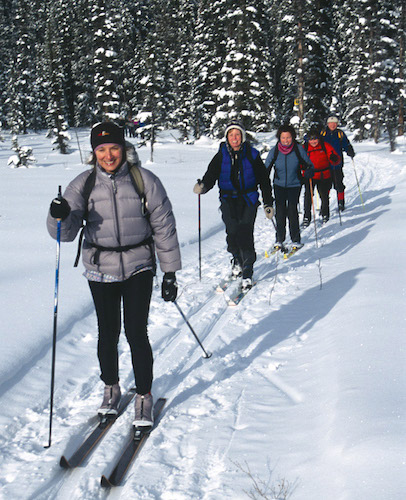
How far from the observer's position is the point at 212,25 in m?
38.4

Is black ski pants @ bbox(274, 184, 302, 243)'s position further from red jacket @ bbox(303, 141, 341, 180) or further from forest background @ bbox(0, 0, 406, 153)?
forest background @ bbox(0, 0, 406, 153)

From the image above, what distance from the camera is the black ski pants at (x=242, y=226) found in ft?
21.0

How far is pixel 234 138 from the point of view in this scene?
595 cm

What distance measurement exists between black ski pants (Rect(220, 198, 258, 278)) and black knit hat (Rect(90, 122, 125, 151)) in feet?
11.1

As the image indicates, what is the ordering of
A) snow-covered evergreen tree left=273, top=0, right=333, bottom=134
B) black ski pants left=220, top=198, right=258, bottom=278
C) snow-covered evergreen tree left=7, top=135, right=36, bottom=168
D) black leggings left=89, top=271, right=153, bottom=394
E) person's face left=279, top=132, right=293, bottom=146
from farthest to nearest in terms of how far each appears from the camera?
snow-covered evergreen tree left=273, top=0, right=333, bottom=134, snow-covered evergreen tree left=7, top=135, right=36, bottom=168, person's face left=279, top=132, right=293, bottom=146, black ski pants left=220, top=198, right=258, bottom=278, black leggings left=89, top=271, right=153, bottom=394

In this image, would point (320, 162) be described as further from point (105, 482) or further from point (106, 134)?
point (105, 482)

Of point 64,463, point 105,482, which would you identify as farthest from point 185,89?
point 105,482

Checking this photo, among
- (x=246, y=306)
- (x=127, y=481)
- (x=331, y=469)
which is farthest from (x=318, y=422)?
(x=246, y=306)

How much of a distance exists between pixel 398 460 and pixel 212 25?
4137cm

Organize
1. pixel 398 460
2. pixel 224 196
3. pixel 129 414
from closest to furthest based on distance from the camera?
1. pixel 398 460
2. pixel 129 414
3. pixel 224 196

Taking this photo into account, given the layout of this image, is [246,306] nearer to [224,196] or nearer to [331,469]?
[224,196]

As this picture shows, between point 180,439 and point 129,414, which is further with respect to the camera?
point 129,414

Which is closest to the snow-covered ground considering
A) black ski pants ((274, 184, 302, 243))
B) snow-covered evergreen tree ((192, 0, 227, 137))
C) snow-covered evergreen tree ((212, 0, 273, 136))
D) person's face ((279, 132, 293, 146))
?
black ski pants ((274, 184, 302, 243))

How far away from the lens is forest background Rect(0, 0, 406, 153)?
93.7 ft
